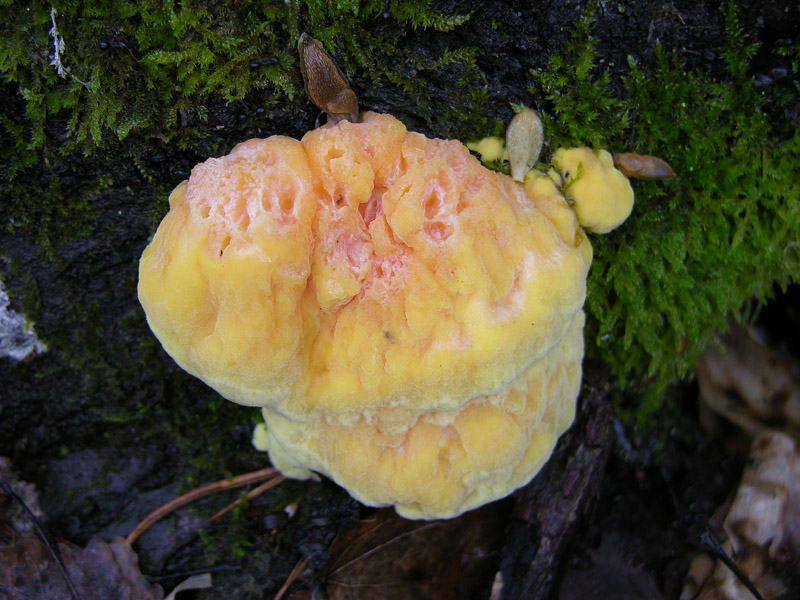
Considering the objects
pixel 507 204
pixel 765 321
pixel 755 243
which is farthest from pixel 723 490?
pixel 507 204

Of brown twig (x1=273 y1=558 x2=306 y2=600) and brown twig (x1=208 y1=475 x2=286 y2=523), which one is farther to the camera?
brown twig (x1=208 y1=475 x2=286 y2=523)

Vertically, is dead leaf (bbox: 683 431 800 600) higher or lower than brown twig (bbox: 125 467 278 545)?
lower

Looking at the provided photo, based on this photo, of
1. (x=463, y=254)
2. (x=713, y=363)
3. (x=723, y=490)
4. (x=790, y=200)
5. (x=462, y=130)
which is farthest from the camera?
(x=713, y=363)

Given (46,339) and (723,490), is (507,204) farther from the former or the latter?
(723,490)

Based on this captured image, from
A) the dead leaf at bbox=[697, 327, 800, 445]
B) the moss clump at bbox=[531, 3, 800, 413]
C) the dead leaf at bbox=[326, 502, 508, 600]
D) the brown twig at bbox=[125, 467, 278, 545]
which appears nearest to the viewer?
the moss clump at bbox=[531, 3, 800, 413]

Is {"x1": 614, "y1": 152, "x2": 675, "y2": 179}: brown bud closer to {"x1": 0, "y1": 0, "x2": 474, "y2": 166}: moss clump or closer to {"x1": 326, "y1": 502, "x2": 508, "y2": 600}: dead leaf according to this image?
{"x1": 0, "y1": 0, "x2": 474, "y2": 166}: moss clump

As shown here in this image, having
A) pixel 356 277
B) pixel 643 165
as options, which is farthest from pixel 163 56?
pixel 643 165

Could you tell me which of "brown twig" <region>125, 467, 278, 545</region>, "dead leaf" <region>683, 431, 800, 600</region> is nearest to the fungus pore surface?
"brown twig" <region>125, 467, 278, 545</region>
